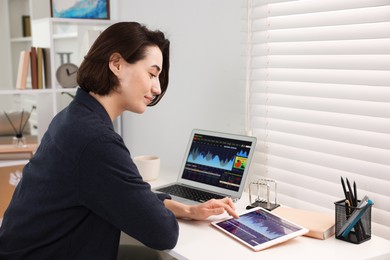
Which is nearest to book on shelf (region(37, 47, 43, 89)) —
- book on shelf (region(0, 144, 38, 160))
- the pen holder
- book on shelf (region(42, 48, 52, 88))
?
book on shelf (region(42, 48, 52, 88))

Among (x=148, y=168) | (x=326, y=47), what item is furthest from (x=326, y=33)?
(x=148, y=168)

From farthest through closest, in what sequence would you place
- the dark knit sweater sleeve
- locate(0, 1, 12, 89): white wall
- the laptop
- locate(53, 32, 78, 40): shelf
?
locate(0, 1, 12, 89): white wall, locate(53, 32, 78, 40): shelf, the laptop, the dark knit sweater sleeve

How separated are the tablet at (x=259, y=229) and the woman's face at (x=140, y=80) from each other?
19.4 inches

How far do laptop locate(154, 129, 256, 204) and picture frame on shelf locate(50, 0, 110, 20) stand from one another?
1.22 m

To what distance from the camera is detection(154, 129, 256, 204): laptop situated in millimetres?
2035

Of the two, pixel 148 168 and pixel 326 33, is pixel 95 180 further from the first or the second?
pixel 326 33

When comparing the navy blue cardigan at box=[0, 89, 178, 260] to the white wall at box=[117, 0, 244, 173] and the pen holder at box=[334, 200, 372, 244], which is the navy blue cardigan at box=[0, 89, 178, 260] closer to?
the pen holder at box=[334, 200, 372, 244]

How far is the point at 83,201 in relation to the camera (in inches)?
57.7

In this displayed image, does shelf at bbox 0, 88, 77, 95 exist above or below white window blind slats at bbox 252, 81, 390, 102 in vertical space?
below

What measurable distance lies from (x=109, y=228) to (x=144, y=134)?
150 centimetres

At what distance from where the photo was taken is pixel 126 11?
3.01 m

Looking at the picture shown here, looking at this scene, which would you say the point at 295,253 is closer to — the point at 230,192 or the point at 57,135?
the point at 230,192

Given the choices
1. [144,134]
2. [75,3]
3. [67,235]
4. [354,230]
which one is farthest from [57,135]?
[75,3]

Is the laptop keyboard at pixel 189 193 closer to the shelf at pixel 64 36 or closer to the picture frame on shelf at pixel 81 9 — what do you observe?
the picture frame on shelf at pixel 81 9
